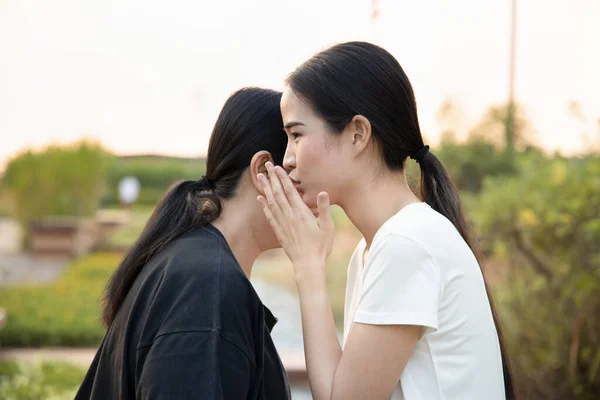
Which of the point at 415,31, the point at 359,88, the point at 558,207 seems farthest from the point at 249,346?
the point at 415,31

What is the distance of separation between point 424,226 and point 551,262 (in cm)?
261

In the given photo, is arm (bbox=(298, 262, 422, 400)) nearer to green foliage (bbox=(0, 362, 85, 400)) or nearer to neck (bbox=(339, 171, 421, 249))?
neck (bbox=(339, 171, 421, 249))

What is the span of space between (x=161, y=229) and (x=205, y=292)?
30 centimetres

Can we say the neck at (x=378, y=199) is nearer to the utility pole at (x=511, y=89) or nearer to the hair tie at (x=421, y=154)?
the hair tie at (x=421, y=154)

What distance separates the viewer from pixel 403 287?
158cm

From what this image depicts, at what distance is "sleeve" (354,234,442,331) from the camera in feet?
5.17

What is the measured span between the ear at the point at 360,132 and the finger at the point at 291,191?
0.59 feet

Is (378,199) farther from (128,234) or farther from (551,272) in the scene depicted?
(128,234)

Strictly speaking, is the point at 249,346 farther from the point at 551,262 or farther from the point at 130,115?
the point at 130,115

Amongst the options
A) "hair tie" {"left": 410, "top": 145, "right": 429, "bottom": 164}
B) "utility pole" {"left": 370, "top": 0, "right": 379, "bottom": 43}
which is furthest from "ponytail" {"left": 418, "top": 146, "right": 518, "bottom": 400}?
"utility pole" {"left": 370, "top": 0, "right": 379, "bottom": 43}

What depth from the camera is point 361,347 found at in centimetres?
161

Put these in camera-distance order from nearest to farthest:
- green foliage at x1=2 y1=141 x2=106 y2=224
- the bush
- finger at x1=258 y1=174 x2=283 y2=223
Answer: finger at x1=258 y1=174 x2=283 y2=223
the bush
green foliage at x1=2 y1=141 x2=106 y2=224

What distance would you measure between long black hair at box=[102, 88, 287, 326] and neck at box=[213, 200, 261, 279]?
0.02m

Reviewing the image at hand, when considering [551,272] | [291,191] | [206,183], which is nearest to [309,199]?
[291,191]
